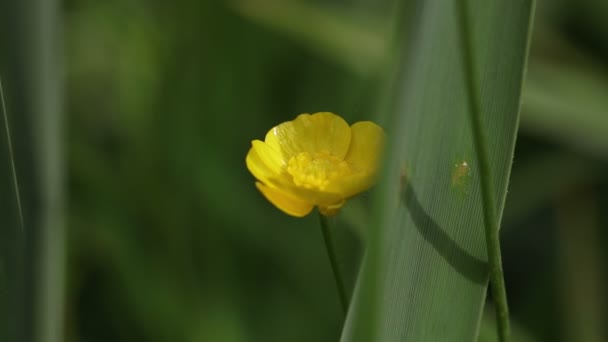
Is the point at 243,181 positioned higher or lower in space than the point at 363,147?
lower

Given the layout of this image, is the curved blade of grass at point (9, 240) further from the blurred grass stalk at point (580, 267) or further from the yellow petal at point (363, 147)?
the blurred grass stalk at point (580, 267)

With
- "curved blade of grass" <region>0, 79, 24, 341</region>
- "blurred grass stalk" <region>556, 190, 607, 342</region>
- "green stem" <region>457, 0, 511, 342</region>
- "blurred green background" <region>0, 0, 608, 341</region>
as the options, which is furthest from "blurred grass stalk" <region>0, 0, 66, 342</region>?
"blurred grass stalk" <region>556, 190, 607, 342</region>

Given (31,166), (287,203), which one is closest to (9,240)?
A: (31,166)

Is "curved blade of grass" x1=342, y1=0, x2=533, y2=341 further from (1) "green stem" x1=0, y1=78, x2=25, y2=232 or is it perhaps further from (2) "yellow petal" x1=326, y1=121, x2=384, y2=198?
(1) "green stem" x1=0, y1=78, x2=25, y2=232

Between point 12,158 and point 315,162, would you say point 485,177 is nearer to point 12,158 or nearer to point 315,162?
point 315,162

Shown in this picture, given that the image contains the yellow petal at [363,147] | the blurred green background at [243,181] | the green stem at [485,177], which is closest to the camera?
the green stem at [485,177]

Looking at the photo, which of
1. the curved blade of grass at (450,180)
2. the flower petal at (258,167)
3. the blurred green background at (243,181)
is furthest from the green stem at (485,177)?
the blurred green background at (243,181)

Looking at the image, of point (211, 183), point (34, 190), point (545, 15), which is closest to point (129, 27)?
point (211, 183)
